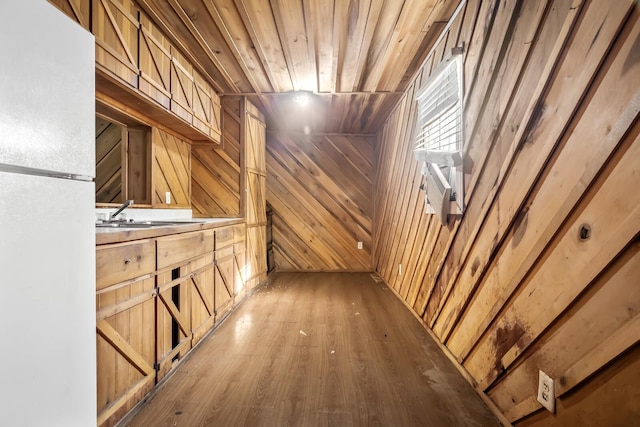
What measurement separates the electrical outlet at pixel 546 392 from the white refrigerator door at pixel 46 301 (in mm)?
1713

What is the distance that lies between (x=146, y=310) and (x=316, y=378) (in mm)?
1096

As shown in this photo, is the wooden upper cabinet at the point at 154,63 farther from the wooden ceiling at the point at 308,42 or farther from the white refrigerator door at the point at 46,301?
the white refrigerator door at the point at 46,301

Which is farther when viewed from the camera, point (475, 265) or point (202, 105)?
point (202, 105)

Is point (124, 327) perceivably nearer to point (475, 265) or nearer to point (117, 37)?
point (117, 37)

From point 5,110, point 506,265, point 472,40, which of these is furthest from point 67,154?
point 472,40

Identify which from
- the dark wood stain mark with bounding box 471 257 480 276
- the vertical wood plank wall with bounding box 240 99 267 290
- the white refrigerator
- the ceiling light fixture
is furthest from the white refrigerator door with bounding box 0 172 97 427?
the ceiling light fixture

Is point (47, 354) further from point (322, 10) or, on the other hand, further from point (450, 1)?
point (450, 1)

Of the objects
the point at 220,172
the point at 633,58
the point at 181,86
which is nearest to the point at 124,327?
the point at 181,86

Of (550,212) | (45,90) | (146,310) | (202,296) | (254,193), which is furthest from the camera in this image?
(254,193)

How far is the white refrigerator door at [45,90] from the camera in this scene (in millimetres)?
766

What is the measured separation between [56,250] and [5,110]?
0.40m

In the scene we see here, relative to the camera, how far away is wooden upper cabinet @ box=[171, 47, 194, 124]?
254 centimetres

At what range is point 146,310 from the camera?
1.68 metres

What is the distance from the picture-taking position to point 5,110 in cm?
76
